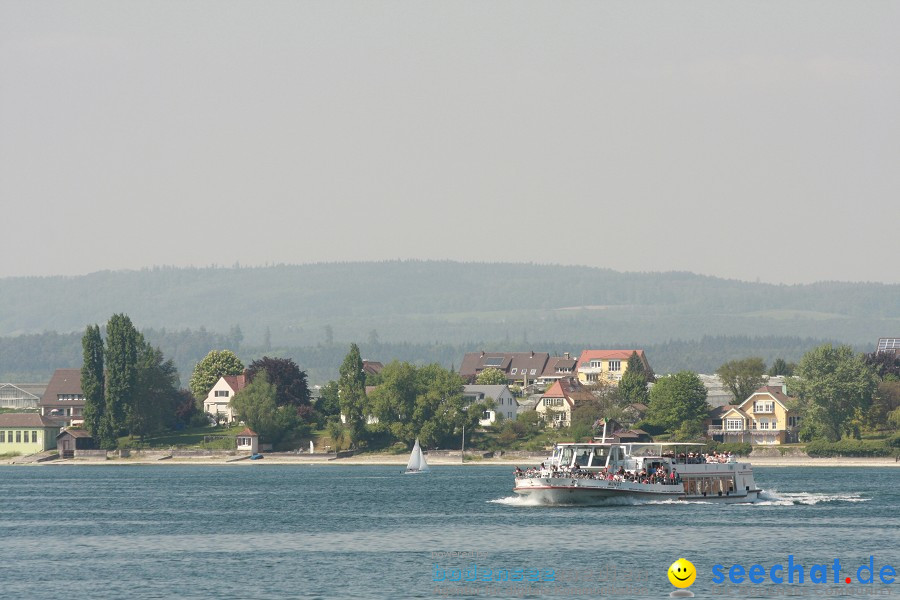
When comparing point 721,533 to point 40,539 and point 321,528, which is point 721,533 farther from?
point 40,539

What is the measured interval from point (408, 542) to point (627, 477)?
32035mm

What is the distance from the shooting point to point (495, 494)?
12725 centimetres

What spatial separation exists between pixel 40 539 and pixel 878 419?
137569 mm

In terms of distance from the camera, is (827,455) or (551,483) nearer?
(551,483)

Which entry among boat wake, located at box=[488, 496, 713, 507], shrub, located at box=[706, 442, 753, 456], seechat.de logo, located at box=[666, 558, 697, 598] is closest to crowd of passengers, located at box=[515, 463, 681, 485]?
boat wake, located at box=[488, 496, 713, 507]

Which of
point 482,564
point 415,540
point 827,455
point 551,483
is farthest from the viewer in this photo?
point 827,455

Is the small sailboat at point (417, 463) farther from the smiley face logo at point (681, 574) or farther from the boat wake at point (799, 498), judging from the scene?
the smiley face logo at point (681, 574)

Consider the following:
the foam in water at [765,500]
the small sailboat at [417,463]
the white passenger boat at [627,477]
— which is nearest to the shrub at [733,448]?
the small sailboat at [417,463]

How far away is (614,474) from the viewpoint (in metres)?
113

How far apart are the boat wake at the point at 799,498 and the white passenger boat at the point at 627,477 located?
1.34 m

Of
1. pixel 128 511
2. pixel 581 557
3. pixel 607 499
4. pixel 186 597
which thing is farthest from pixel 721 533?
pixel 128 511

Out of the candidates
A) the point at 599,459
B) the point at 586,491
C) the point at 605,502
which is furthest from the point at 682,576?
the point at 599,459

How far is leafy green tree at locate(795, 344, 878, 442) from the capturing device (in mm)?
192750

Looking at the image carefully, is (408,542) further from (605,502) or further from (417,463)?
(417,463)
